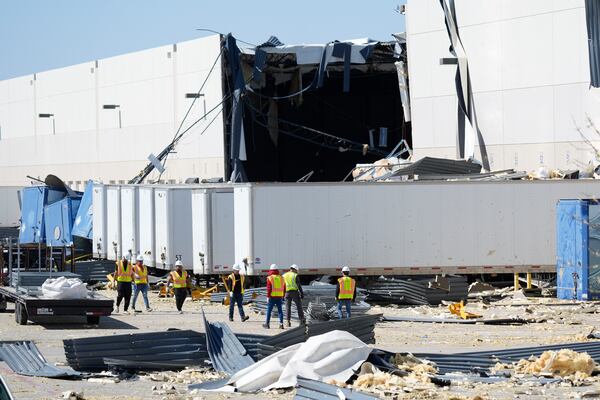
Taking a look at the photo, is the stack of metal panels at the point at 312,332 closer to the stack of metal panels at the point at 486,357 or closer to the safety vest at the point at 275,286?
the stack of metal panels at the point at 486,357

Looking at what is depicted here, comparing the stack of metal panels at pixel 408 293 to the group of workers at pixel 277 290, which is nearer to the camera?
the group of workers at pixel 277 290

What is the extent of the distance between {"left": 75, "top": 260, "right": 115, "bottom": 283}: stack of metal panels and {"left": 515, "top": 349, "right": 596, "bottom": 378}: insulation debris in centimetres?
2493

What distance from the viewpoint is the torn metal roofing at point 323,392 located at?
1661cm

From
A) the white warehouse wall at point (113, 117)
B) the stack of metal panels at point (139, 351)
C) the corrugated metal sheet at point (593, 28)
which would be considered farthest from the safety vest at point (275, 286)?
the white warehouse wall at point (113, 117)

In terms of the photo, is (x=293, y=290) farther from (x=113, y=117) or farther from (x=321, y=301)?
(x=113, y=117)

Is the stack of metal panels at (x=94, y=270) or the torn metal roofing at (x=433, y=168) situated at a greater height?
the torn metal roofing at (x=433, y=168)

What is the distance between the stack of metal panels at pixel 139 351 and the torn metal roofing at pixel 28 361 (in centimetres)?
37

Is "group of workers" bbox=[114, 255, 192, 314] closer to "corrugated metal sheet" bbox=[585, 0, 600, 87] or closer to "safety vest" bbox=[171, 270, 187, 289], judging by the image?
"safety vest" bbox=[171, 270, 187, 289]

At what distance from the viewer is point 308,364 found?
1866cm

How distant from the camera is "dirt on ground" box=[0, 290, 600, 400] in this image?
1802 cm

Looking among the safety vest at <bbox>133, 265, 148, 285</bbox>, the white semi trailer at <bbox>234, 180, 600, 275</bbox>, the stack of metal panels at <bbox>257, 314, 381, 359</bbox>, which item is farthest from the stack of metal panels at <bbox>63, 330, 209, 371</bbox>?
the white semi trailer at <bbox>234, 180, 600, 275</bbox>

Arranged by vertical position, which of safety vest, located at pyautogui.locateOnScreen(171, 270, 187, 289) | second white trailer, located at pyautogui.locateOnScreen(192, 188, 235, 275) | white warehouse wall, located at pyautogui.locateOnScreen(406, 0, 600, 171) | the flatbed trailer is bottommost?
the flatbed trailer

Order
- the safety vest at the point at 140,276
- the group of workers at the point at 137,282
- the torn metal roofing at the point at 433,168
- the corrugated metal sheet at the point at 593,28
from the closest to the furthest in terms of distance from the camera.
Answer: the group of workers at the point at 137,282
the safety vest at the point at 140,276
the torn metal roofing at the point at 433,168
the corrugated metal sheet at the point at 593,28

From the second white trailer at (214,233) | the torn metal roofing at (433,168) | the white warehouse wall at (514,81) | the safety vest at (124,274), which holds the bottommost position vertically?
the safety vest at (124,274)
